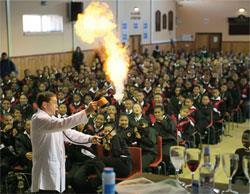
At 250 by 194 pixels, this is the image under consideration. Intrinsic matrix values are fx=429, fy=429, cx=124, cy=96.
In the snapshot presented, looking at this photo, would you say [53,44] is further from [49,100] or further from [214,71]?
[49,100]

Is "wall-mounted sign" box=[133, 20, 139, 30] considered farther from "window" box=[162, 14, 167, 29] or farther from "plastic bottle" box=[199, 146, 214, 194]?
"plastic bottle" box=[199, 146, 214, 194]

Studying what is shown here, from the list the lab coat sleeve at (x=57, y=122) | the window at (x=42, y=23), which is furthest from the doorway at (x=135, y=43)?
the lab coat sleeve at (x=57, y=122)

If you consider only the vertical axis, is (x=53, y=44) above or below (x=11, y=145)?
above

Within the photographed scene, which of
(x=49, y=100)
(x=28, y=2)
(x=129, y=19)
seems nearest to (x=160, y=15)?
(x=129, y=19)

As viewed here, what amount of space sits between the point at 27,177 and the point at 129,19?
17266 millimetres

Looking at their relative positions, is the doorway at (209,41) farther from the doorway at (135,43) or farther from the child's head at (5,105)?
the child's head at (5,105)

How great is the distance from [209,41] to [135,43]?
5.89 metres

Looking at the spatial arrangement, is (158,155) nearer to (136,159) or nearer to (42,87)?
(136,159)

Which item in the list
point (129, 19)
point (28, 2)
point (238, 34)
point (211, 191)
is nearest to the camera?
point (211, 191)

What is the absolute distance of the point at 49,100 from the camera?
389cm

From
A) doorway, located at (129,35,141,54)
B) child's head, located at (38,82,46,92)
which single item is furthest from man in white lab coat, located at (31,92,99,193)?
doorway, located at (129,35,141,54)

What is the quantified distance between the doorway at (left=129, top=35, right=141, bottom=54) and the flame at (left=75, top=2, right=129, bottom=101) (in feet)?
6.37

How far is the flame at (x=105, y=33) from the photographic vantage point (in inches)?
576

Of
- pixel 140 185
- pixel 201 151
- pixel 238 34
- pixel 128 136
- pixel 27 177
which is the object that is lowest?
pixel 27 177
